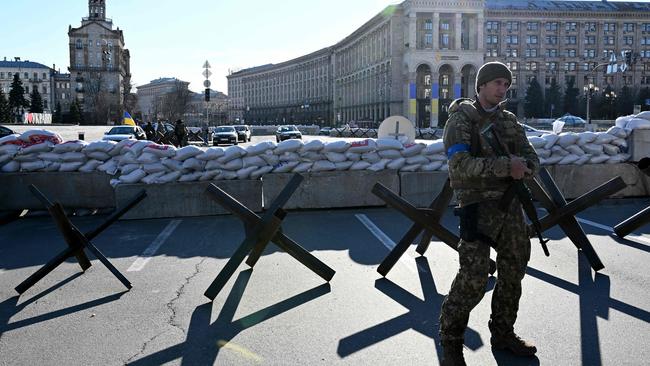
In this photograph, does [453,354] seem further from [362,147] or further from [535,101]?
[535,101]

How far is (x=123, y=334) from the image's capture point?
4652mm

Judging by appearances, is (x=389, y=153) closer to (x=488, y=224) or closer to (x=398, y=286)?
(x=398, y=286)

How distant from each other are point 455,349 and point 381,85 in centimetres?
11935

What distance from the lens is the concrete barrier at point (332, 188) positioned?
34.2 feet

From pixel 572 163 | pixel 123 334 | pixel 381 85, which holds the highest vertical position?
pixel 381 85

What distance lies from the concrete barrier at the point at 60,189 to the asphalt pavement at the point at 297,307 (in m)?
2.11

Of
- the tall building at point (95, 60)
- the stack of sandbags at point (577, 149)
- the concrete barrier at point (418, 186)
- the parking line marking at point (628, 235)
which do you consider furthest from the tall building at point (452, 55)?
the parking line marking at point (628, 235)

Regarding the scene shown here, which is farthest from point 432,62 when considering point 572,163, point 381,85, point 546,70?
point 572,163

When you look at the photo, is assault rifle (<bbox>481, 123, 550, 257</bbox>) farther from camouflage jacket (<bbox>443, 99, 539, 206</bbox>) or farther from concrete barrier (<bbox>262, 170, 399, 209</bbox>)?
concrete barrier (<bbox>262, 170, 399, 209</bbox>)

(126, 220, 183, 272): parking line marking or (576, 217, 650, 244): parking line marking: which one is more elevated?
(576, 217, 650, 244): parking line marking

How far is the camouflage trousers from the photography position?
12.4 ft

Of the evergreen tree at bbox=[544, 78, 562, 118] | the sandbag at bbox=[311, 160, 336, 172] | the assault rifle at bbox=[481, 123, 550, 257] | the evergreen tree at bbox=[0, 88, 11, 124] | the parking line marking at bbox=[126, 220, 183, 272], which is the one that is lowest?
the parking line marking at bbox=[126, 220, 183, 272]

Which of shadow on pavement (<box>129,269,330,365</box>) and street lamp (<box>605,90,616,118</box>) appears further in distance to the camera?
street lamp (<box>605,90,616,118</box>)

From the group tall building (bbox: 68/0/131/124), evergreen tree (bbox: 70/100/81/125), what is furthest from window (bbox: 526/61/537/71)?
evergreen tree (bbox: 70/100/81/125)
